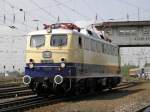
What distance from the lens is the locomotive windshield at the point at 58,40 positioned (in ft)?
67.9

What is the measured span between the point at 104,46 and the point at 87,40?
407 cm

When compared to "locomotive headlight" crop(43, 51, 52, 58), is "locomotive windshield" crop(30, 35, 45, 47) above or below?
above

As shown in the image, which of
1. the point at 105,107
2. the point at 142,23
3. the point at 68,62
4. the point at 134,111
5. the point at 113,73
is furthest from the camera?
the point at 142,23

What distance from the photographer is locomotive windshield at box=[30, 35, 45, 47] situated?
69.4ft

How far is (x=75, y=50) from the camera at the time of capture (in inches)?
814

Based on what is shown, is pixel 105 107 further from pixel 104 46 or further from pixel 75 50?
pixel 104 46

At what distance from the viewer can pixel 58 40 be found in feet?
68.4

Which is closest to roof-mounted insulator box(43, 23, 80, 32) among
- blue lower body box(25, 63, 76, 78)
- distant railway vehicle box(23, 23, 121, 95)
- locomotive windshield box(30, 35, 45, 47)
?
distant railway vehicle box(23, 23, 121, 95)

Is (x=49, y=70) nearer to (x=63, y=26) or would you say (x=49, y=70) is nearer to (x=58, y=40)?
(x=58, y=40)

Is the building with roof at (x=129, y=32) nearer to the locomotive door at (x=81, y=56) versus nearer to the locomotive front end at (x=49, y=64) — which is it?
the locomotive door at (x=81, y=56)

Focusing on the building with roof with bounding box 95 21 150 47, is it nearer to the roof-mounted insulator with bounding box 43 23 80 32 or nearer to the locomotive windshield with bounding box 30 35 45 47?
the roof-mounted insulator with bounding box 43 23 80 32

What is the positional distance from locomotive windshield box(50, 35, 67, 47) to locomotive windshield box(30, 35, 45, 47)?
20.4 inches

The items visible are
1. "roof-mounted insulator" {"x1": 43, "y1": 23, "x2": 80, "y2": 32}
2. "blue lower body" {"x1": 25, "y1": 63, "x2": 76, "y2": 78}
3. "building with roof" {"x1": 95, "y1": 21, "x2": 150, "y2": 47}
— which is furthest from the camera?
"building with roof" {"x1": 95, "y1": 21, "x2": 150, "y2": 47}

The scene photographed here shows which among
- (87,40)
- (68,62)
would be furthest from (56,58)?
(87,40)
